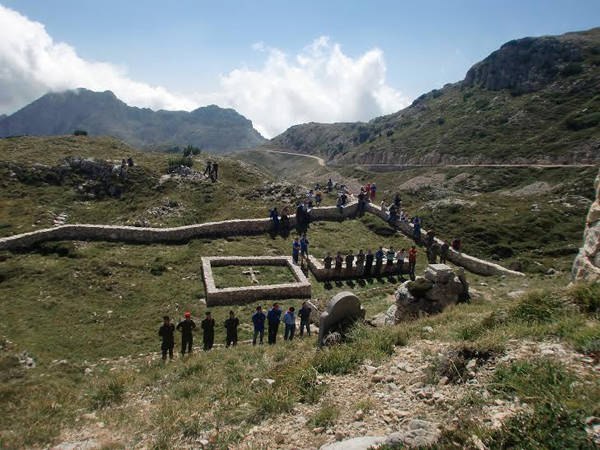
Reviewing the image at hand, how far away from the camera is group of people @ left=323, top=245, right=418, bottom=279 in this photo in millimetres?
20688

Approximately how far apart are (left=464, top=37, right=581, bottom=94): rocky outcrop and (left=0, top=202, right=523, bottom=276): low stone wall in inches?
2935

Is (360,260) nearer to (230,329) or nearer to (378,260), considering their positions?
(378,260)

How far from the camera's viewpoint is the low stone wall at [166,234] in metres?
19.7

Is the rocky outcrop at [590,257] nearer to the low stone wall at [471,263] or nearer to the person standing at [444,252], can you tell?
the low stone wall at [471,263]

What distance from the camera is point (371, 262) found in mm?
21109

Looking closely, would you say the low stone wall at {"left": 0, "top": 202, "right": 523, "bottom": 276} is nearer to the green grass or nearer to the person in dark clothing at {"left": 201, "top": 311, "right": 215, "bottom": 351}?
the green grass

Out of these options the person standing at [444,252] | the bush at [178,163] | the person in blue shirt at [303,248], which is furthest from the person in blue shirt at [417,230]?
the bush at [178,163]

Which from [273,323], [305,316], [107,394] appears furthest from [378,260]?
[107,394]

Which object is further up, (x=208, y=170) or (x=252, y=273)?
(x=208, y=170)

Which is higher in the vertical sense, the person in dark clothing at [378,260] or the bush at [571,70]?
the bush at [571,70]

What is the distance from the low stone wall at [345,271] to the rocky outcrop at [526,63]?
7833cm

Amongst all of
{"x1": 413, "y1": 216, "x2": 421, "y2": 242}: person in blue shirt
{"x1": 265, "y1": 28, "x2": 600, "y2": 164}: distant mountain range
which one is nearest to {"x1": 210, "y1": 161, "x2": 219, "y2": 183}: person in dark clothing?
{"x1": 413, "y1": 216, "x2": 421, "y2": 242}: person in blue shirt

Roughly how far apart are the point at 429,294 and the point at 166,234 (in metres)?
15.0

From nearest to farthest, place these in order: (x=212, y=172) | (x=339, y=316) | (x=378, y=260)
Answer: (x=339, y=316) → (x=378, y=260) → (x=212, y=172)
